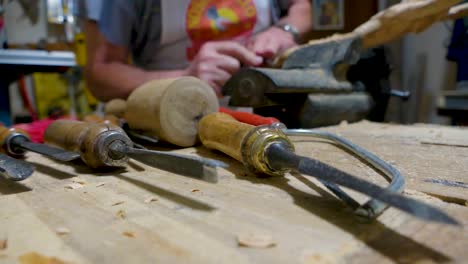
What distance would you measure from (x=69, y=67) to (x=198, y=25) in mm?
1336

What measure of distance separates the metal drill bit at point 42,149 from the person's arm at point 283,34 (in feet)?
2.40

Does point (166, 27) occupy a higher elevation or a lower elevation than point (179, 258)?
higher

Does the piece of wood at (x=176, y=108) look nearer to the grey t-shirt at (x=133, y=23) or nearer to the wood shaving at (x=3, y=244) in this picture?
the wood shaving at (x=3, y=244)

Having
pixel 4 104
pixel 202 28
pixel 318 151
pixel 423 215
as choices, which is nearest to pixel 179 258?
pixel 423 215

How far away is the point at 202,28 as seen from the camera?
1.27 m

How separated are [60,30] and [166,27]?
4.26ft

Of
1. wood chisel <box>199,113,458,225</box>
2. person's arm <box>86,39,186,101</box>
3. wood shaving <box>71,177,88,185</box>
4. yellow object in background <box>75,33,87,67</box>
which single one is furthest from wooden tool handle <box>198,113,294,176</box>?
yellow object in background <box>75,33,87,67</box>

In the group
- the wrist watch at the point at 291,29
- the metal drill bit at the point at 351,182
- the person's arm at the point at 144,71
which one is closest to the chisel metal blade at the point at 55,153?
the metal drill bit at the point at 351,182

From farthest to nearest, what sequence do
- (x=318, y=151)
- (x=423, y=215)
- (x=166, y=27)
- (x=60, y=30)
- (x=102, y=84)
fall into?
1. (x=60, y=30)
2. (x=102, y=84)
3. (x=166, y=27)
4. (x=318, y=151)
5. (x=423, y=215)

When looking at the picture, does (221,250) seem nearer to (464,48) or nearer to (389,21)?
(389,21)

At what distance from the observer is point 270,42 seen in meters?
1.19

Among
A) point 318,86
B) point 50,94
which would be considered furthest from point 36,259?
point 50,94

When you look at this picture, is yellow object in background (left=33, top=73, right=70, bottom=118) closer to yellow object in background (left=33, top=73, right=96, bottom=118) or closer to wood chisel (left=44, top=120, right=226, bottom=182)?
yellow object in background (left=33, top=73, right=96, bottom=118)

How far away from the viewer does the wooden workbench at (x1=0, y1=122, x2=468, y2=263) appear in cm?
27
